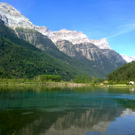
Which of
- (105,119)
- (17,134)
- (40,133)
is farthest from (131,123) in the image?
(17,134)

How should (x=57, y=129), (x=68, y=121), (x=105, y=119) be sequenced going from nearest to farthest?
(x=57, y=129) → (x=68, y=121) → (x=105, y=119)

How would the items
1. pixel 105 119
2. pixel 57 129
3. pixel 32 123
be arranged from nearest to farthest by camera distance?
pixel 57 129 → pixel 32 123 → pixel 105 119

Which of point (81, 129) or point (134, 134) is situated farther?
point (81, 129)

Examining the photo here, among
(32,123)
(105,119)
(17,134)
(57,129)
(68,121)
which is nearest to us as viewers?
(17,134)

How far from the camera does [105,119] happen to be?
35719 millimetres

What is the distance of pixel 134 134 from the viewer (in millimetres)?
26016

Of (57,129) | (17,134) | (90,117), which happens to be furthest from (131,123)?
(17,134)

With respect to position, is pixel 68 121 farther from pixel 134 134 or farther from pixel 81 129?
pixel 134 134

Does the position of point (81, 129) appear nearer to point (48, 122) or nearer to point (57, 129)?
point (57, 129)

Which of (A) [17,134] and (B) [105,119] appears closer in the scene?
(A) [17,134]

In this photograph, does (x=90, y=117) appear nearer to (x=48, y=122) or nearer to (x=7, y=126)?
(x=48, y=122)

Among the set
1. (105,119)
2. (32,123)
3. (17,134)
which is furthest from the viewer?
(105,119)

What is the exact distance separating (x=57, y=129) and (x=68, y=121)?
213 inches

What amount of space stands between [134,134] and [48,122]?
13898 mm
